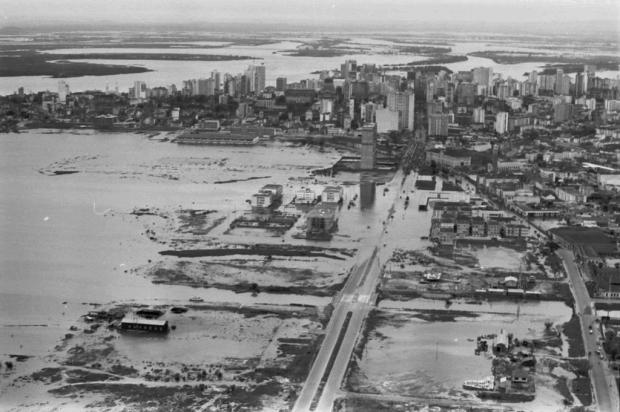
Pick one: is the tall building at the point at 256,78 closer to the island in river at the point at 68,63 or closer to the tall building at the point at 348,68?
the island in river at the point at 68,63

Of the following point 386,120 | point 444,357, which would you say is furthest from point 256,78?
point 444,357

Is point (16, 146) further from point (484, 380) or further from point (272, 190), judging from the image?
point (484, 380)

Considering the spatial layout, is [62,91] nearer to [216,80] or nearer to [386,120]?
[216,80]

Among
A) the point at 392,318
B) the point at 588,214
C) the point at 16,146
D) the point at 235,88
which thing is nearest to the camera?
the point at 392,318

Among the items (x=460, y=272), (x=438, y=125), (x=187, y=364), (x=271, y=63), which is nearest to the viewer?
(x=187, y=364)

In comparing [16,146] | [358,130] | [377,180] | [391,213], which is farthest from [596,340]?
[358,130]

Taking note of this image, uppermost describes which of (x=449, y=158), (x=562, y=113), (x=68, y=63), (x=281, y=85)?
(x=68, y=63)

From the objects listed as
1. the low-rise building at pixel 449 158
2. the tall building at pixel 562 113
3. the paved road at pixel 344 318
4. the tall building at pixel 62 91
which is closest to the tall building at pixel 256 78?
the tall building at pixel 62 91
